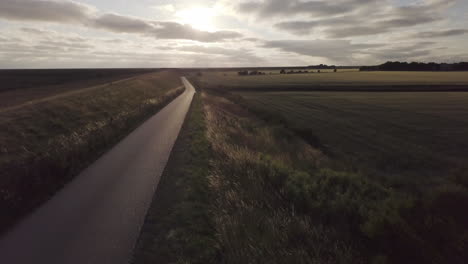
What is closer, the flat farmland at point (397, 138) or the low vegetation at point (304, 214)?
the low vegetation at point (304, 214)

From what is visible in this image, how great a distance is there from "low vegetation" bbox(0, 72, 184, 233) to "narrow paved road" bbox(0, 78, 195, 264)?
0.68 meters

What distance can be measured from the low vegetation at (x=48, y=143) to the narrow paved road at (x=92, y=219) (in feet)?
2.23

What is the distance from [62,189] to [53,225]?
263 centimetres

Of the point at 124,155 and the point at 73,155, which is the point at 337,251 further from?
the point at 73,155

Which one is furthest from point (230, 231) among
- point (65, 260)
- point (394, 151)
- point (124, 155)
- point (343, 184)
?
point (394, 151)

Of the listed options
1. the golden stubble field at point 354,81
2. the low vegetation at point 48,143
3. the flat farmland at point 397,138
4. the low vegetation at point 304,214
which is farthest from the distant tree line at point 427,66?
the low vegetation at point 48,143

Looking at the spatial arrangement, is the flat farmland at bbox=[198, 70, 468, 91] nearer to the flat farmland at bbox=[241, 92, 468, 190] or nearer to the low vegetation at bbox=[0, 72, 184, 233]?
the flat farmland at bbox=[241, 92, 468, 190]

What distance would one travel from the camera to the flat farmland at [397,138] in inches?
532

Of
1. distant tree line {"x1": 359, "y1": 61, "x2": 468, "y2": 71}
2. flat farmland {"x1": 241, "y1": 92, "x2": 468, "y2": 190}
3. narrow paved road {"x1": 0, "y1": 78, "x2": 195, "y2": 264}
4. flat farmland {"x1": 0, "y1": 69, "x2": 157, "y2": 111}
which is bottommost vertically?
flat farmland {"x1": 241, "y1": 92, "x2": 468, "y2": 190}

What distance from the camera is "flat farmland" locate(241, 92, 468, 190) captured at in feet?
44.3

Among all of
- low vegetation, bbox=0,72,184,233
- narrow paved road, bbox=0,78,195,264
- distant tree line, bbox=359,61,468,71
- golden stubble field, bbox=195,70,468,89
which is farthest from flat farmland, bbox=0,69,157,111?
distant tree line, bbox=359,61,468,71

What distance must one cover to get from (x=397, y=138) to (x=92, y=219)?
20204 millimetres

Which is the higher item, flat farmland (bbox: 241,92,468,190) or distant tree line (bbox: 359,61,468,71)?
distant tree line (bbox: 359,61,468,71)

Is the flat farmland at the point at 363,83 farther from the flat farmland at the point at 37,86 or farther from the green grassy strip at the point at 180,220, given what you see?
the green grassy strip at the point at 180,220
